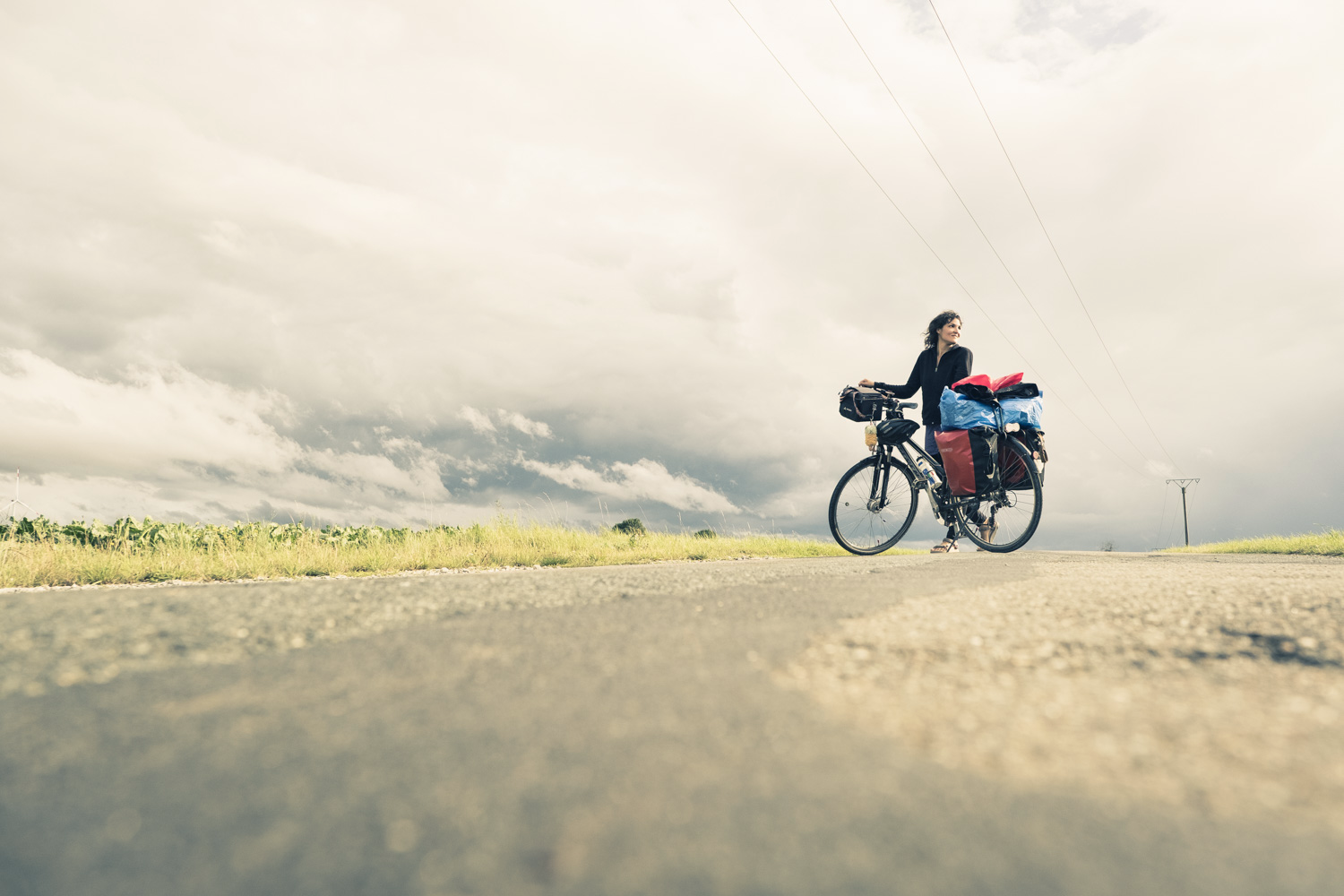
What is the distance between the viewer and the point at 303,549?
6320 millimetres

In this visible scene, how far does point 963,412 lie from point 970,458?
0.39 meters

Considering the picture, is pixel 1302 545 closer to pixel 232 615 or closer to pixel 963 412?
pixel 963 412

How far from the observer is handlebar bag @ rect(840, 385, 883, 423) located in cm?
602

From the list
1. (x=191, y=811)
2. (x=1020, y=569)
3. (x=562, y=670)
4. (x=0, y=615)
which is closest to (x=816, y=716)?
(x=562, y=670)

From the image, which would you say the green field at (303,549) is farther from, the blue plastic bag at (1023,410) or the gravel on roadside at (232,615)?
the blue plastic bag at (1023,410)

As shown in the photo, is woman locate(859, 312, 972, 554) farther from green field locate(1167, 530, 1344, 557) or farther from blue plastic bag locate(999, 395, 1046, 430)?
green field locate(1167, 530, 1344, 557)

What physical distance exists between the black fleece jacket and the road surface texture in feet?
13.2

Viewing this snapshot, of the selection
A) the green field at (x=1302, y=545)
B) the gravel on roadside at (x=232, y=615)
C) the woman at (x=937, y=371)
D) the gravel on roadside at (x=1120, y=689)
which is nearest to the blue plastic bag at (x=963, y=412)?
the woman at (x=937, y=371)

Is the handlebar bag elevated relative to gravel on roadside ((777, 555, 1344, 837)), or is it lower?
elevated

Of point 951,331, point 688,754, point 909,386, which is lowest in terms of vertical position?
point 688,754

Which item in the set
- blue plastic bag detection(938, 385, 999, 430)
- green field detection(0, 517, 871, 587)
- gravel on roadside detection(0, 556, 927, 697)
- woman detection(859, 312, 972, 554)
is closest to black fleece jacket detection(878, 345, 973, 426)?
woman detection(859, 312, 972, 554)

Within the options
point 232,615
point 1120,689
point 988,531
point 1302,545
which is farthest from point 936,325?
point 1302,545

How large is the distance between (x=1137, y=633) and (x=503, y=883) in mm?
1845

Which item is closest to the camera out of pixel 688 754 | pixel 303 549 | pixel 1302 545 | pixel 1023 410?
pixel 688 754
